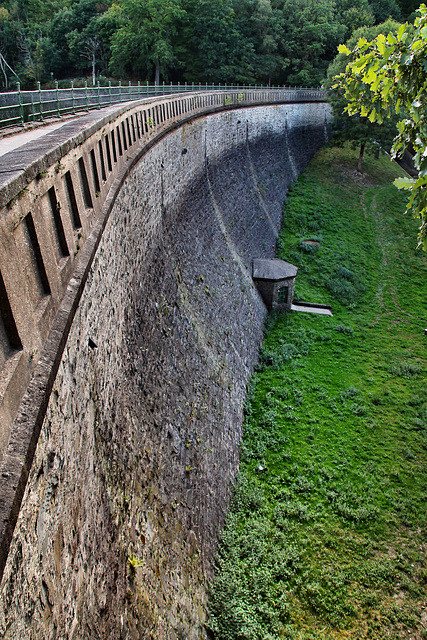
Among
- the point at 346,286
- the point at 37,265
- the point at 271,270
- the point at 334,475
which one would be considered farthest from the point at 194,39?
the point at 37,265

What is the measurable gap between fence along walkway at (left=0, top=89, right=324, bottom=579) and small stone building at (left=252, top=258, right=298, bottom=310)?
41.0ft

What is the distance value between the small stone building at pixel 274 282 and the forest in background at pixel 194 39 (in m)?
28.8

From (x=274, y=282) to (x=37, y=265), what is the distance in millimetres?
15444

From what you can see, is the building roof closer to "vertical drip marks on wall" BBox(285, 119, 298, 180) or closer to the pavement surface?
the pavement surface

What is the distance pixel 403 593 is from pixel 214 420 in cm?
539

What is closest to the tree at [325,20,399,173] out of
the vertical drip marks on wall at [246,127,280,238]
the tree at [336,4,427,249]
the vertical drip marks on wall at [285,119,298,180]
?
the vertical drip marks on wall at [285,119,298,180]

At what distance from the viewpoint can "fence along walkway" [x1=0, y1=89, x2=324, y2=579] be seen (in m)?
3.37

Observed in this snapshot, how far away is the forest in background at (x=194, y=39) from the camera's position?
1585 inches

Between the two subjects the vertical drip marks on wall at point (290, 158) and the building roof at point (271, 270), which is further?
the vertical drip marks on wall at point (290, 158)

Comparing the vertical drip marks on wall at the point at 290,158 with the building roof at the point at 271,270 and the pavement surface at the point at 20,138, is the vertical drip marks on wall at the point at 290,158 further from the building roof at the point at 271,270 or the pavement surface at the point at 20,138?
the pavement surface at the point at 20,138

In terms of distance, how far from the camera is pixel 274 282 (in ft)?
62.6

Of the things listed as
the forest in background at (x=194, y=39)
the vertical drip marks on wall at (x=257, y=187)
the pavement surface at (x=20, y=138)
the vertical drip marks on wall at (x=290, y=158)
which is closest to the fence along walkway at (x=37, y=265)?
the pavement surface at (x=20, y=138)

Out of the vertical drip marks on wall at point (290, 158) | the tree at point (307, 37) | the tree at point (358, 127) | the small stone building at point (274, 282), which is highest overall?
the tree at point (307, 37)

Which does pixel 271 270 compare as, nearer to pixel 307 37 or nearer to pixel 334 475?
pixel 334 475
